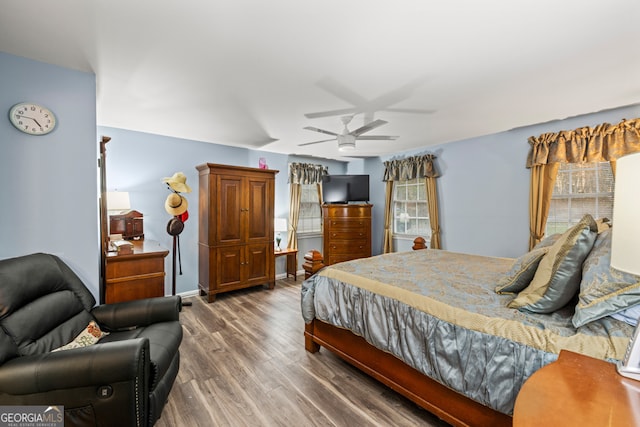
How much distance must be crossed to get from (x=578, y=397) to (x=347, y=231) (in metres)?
4.56

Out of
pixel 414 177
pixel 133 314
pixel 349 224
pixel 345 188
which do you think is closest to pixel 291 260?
pixel 349 224

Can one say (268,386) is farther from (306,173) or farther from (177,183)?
(306,173)

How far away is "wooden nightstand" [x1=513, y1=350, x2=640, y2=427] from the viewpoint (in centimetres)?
76

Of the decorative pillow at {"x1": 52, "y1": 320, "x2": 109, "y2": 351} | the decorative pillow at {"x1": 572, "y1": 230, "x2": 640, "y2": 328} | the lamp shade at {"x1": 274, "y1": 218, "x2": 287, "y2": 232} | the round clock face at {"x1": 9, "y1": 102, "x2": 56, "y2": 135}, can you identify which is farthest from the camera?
the lamp shade at {"x1": 274, "y1": 218, "x2": 287, "y2": 232}

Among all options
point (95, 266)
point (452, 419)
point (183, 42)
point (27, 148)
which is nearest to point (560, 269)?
point (452, 419)

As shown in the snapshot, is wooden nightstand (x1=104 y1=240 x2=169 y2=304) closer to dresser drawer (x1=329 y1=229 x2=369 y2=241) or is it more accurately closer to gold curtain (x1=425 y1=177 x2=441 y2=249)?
Answer: dresser drawer (x1=329 y1=229 x2=369 y2=241)

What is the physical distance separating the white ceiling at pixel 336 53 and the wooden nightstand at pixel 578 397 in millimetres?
1734

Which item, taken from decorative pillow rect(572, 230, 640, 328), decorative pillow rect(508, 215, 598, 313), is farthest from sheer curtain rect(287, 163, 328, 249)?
decorative pillow rect(572, 230, 640, 328)

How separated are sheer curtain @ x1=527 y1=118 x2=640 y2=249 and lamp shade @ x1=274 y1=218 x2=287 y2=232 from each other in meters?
3.68

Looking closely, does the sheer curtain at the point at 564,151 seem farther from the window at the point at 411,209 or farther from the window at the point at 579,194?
the window at the point at 411,209

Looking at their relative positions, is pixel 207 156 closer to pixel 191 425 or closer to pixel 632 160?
pixel 191 425

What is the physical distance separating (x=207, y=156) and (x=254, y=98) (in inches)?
82.5

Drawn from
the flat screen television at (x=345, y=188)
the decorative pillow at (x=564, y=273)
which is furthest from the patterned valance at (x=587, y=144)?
the flat screen television at (x=345, y=188)

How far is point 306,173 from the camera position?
5562mm
